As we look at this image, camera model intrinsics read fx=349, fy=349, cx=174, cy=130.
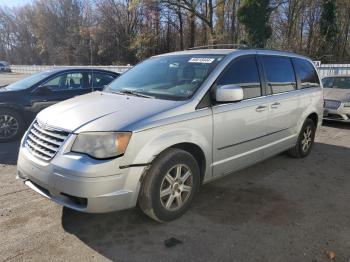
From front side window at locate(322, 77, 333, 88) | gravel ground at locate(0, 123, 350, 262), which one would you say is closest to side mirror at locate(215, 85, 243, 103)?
gravel ground at locate(0, 123, 350, 262)

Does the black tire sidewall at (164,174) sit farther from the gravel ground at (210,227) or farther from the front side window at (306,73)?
the front side window at (306,73)

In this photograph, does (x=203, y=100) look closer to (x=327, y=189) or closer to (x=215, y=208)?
(x=215, y=208)

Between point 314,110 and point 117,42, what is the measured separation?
3810 centimetres

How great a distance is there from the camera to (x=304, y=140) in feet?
20.0

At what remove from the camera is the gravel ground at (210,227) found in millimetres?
3158

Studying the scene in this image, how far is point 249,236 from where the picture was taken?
3.46 meters

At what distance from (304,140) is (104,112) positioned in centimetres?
395

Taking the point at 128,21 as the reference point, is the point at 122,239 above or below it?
below

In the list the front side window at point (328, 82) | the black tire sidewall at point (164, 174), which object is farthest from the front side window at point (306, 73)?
the front side window at point (328, 82)

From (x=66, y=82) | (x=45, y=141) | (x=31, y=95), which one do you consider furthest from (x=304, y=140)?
(x=31, y=95)

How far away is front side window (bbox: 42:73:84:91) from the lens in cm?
748

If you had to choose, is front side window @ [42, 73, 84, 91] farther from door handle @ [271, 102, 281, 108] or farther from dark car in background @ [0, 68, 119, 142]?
door handle @ [271, 102, 281, 108]

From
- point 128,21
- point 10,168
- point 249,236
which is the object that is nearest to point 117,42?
point 128,21

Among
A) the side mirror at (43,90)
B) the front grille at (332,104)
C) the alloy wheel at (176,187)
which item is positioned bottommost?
the alloy wheel at (176,187)
